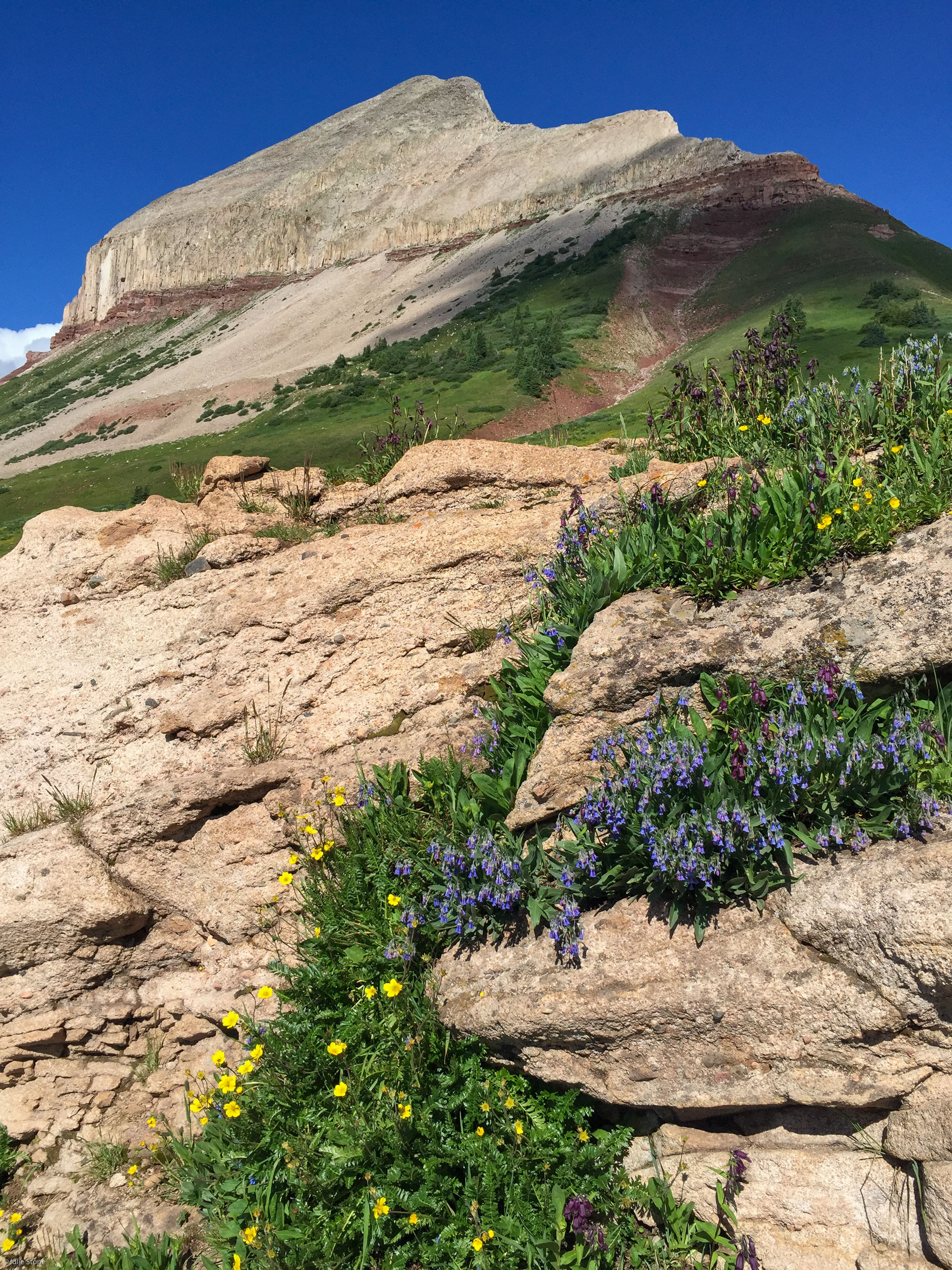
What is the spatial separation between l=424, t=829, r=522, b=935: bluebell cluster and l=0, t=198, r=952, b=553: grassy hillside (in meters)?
15.2

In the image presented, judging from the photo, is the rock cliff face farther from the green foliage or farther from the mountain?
the green foliage

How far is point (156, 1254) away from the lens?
362cm

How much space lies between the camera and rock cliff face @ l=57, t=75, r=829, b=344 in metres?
65.3

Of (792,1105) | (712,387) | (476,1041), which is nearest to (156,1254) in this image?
(476,1041)

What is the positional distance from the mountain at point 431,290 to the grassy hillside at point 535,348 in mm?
247

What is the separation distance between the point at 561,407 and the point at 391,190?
253 feet

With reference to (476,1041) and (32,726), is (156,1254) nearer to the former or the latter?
(476,1041)

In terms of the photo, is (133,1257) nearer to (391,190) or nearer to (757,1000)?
(757,1000)

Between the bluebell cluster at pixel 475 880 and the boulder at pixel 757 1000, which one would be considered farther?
the bluebell cluster at pixel 475 880

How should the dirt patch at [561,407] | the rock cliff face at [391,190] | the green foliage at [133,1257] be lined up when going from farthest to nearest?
1. the rock cliff face at [391,190]
2. the dirt patch at [561,407]
3. the green foliage at [133,1257]

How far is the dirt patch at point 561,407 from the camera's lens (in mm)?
29156

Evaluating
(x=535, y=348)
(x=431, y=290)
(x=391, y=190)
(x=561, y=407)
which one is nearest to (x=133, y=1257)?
(x=561, y=407)

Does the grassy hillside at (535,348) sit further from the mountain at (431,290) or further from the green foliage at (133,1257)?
the green foliage at (133,1257)

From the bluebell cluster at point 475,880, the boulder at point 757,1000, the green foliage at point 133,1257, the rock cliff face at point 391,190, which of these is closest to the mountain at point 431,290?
the rock cliff face at point 391,190
